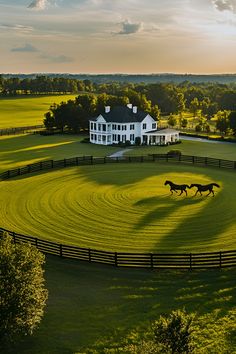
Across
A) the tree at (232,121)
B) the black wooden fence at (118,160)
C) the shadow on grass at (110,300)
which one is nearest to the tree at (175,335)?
the shadow on grass at (110,300)

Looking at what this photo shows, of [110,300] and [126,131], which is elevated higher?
[126,131]

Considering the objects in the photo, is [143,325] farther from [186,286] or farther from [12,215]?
[12,215]

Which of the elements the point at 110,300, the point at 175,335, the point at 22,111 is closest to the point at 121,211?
the point at 110,300

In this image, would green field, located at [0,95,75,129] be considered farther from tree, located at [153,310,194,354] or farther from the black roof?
tree, located at [153,310,194,354]

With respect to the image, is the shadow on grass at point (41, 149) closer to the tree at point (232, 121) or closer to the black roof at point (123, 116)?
the black roof at point (123, 116)

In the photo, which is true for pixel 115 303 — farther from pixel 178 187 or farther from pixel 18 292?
pixel 178 187

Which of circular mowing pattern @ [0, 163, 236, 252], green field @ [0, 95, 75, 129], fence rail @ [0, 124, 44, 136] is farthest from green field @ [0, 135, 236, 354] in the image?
green field @ [0, 95, 75, 129]
